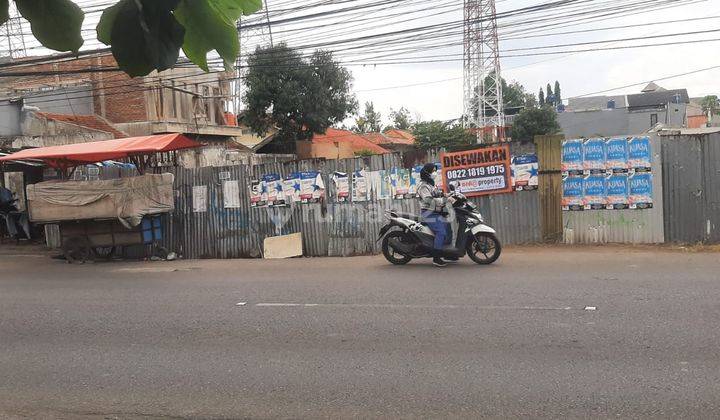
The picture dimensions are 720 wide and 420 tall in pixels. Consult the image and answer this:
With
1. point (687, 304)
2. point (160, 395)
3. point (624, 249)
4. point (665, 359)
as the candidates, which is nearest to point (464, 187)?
point (624, 249)

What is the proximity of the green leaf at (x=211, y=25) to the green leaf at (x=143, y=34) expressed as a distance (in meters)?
0.03

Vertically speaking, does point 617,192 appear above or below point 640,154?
below

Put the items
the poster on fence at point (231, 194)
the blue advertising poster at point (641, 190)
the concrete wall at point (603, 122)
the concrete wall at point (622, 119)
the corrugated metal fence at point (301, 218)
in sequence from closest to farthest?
the blue advertising poster at point (641, 190), the corrugated metal fence at point (301, 218), the poster on fence at point (231, 194), the concrete wall at point (622, 119), the concrete wall at point (603, 122)

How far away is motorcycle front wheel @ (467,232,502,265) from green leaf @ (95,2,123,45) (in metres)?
9.29

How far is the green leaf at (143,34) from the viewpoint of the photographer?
1426mm

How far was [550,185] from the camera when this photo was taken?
41.2ft

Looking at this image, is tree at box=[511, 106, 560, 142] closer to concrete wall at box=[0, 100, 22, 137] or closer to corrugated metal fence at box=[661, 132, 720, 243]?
concrete wall at box=[0, 100, 22, 137]

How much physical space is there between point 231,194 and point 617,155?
299 inches

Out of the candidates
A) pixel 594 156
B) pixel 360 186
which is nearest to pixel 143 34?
pixel 594 156

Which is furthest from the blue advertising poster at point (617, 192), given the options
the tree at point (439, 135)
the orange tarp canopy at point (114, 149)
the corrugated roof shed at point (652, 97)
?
the corrugated roof shed at point (652, 97)

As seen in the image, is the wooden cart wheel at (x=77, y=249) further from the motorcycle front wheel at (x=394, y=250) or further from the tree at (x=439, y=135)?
the tree at (x=439, y=135)

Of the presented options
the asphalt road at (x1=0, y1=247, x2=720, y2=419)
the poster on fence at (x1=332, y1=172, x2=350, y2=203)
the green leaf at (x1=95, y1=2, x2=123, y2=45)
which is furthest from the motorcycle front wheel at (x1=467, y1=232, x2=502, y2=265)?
the green leaf at (x1=95, y1=2, x2=123, y2=45)

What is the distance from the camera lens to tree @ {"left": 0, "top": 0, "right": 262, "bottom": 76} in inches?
55.8

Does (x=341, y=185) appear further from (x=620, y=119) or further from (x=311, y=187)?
(x=620, y=119)
